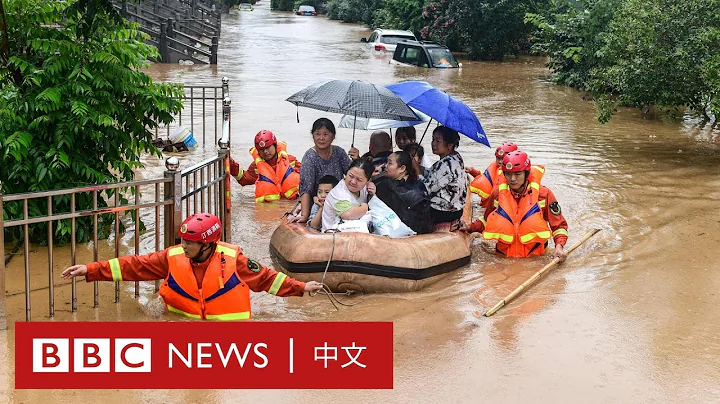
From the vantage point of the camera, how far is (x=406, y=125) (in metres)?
10.7

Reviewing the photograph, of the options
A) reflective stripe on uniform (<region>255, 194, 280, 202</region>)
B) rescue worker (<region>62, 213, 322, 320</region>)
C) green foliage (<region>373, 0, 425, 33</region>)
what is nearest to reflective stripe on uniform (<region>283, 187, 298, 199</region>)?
reflective stripe on uniform (<region>255, 194, 280, 202</region>)

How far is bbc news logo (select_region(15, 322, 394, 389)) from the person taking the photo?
561 cm

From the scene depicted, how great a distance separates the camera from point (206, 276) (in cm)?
644

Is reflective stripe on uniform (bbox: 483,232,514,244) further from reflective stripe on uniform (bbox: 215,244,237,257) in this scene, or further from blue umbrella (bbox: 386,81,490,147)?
reflective stripe on uniform (bbox: 215,244,237,257)

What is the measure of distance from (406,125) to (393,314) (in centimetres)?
389

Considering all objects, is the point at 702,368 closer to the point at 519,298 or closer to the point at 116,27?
the point at 519,298

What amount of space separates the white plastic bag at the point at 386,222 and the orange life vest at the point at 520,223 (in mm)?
1047

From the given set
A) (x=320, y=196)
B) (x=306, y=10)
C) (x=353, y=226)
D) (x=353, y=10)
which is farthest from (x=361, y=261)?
(x=306, y=10)

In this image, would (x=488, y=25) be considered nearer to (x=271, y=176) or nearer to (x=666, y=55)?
(x=666, y=55)

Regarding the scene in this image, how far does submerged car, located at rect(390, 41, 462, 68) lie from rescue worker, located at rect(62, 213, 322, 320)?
79.8ft

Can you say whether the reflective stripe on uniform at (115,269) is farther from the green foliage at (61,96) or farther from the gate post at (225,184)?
the green foliage at (61,96)

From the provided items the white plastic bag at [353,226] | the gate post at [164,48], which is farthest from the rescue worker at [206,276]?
the gate post at [164,48]

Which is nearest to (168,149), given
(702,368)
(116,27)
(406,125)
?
(406,125)

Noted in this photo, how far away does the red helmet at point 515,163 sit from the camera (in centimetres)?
856
